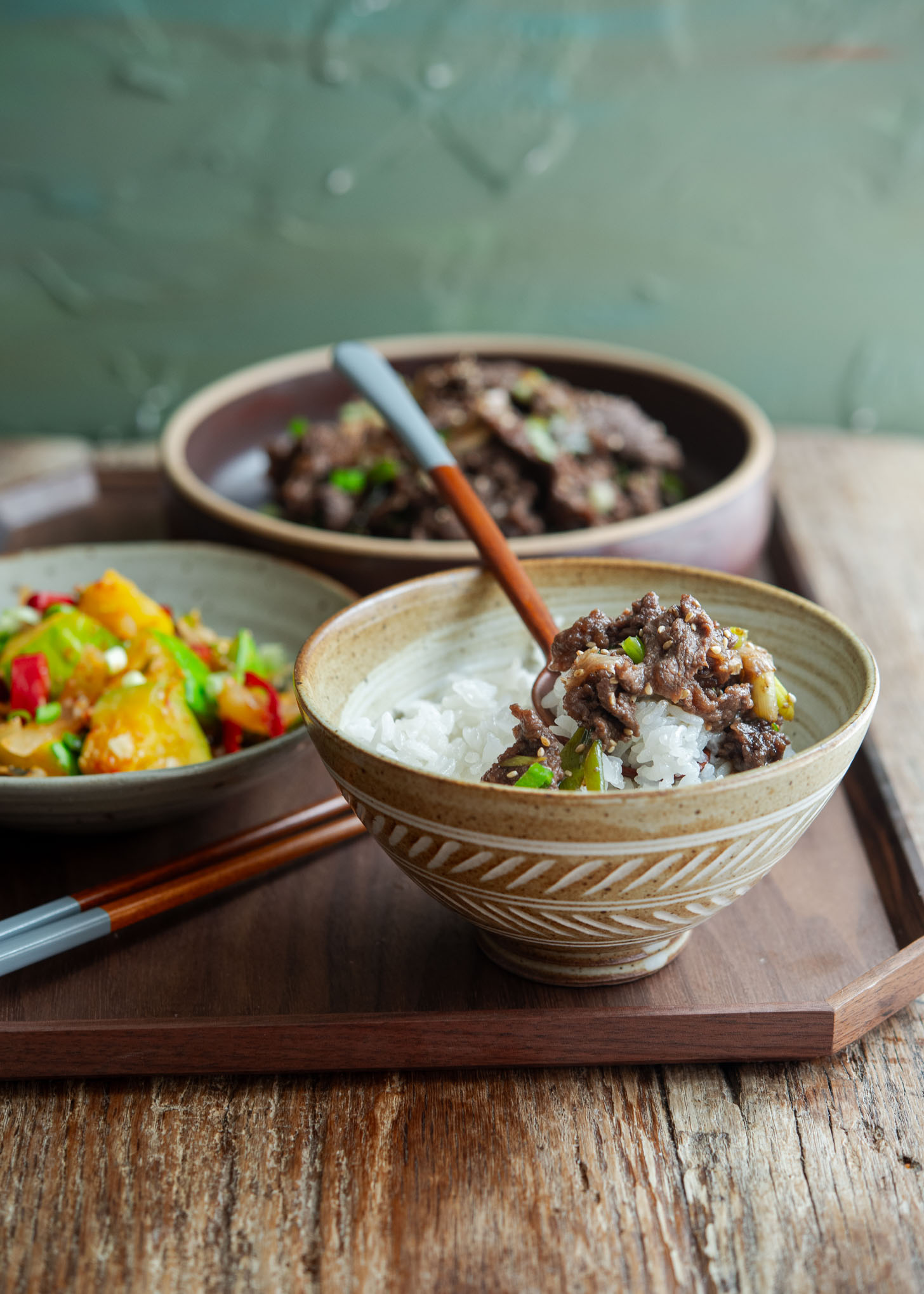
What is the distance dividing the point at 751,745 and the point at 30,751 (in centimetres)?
98

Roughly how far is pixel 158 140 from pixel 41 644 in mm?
2352

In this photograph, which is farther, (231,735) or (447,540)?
(447,540)

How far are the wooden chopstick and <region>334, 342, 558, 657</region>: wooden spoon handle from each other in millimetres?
378

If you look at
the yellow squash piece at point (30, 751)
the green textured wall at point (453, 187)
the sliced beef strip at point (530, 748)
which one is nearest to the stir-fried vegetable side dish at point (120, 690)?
the yellow squash piece at point (30, 751)

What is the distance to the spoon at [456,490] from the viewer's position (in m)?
1.55

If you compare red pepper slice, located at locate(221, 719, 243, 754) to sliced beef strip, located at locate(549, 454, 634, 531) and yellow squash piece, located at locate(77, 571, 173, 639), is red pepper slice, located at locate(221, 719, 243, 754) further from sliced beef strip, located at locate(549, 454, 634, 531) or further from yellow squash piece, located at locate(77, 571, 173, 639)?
sliced beef strip, located at locate(549, 454, 634, 531)

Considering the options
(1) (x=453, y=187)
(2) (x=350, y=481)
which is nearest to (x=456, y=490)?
(2) (x=350, y=481)

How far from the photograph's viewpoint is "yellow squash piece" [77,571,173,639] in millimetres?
1774

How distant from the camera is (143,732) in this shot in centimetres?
157

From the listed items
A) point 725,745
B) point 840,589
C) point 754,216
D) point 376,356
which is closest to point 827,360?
point 754,216

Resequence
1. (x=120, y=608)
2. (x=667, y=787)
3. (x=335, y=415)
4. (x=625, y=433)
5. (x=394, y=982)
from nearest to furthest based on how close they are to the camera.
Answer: (x=667, y=787)
(x=394, y=982)
(x=120, y=608)
(x=625, y=433)
(x=335, y=415)

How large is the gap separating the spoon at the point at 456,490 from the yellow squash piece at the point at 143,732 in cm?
50

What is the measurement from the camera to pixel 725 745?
1299 millimetres

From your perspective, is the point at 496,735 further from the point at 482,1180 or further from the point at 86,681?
the point at 86,681
